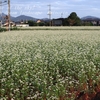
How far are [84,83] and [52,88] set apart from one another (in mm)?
1545

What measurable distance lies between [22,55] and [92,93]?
6.94 metres

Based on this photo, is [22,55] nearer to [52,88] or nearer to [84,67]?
[84,67]

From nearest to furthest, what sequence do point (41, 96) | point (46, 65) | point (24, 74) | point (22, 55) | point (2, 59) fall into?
1. point (41, 96)
2. point (24, 74)
3. point (46, 65)
4. point (2, 59)
5. point (22, 55)

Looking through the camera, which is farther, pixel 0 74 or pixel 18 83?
pixel 0 74

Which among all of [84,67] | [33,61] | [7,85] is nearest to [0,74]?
[7,85]

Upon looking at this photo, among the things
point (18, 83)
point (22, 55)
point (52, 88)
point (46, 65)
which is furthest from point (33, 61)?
point (52, 88)

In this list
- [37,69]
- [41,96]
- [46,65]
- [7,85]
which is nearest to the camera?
[41,96]

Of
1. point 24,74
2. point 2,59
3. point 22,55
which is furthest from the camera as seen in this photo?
point 22,55

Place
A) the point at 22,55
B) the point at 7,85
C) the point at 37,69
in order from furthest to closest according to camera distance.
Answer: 1. the point at 22,55
2. the point at 37,69
3. the point at 7,85

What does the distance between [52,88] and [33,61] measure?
4484 millimetres

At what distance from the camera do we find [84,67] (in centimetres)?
1155

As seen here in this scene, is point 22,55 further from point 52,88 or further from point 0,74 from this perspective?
point 52,88

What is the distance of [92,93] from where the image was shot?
829 centimetres

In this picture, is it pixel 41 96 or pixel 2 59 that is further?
pixel 2 59
